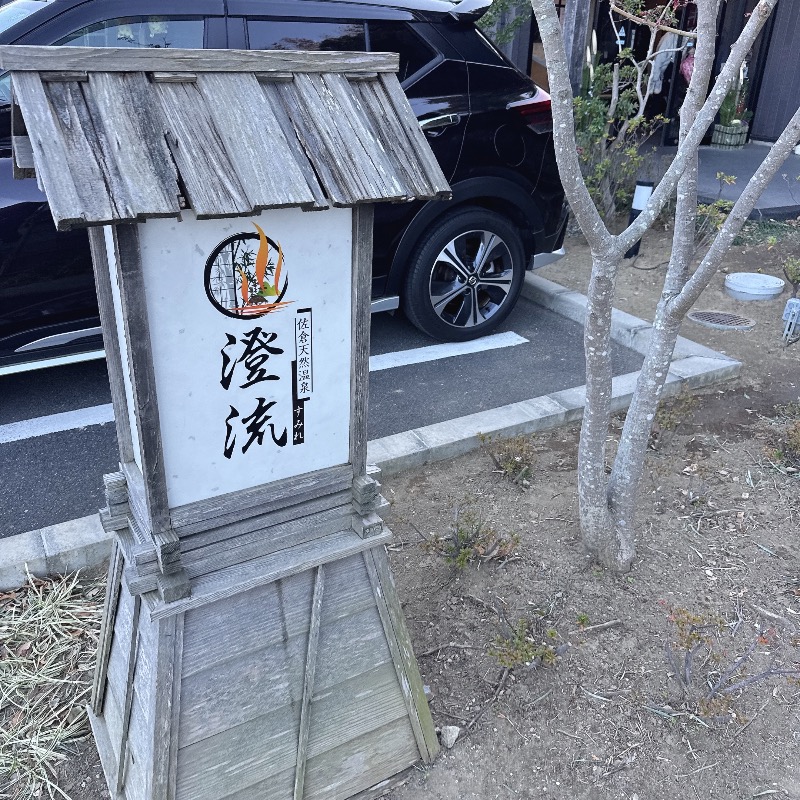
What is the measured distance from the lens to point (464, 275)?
4477 millimetres

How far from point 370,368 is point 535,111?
5.99ft

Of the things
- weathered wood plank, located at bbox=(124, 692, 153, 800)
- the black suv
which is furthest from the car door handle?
weathered wood plank, located at bbox=(124, 692, 153, 800)

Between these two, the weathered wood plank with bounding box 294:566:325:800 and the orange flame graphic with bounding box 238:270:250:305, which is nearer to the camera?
the orange flame graphic with bounding box 238:270:250:305

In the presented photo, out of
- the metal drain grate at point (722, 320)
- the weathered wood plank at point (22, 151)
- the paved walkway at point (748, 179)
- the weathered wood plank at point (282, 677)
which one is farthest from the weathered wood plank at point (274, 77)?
the paved walkway at point (748, 179)

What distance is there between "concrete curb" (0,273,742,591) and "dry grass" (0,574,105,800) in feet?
0.30

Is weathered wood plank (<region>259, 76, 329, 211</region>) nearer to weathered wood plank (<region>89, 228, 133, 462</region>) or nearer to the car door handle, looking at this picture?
weathered wood plank (<region>89, 228, 133, 462</region>)

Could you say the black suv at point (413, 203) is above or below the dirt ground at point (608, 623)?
above

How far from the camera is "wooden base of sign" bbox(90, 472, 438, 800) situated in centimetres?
176

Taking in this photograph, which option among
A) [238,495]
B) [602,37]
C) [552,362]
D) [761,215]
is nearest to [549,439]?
[552,362]

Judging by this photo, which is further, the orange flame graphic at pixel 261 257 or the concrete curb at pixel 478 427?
the concrete curb at pixel 478 427

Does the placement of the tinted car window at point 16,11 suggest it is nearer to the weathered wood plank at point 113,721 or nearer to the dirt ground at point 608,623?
the dirt ground at point 608,623

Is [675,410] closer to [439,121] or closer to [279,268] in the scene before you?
[439,121]

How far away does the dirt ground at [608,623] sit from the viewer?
2156 millimetres

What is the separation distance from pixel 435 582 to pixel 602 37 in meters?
10.8
